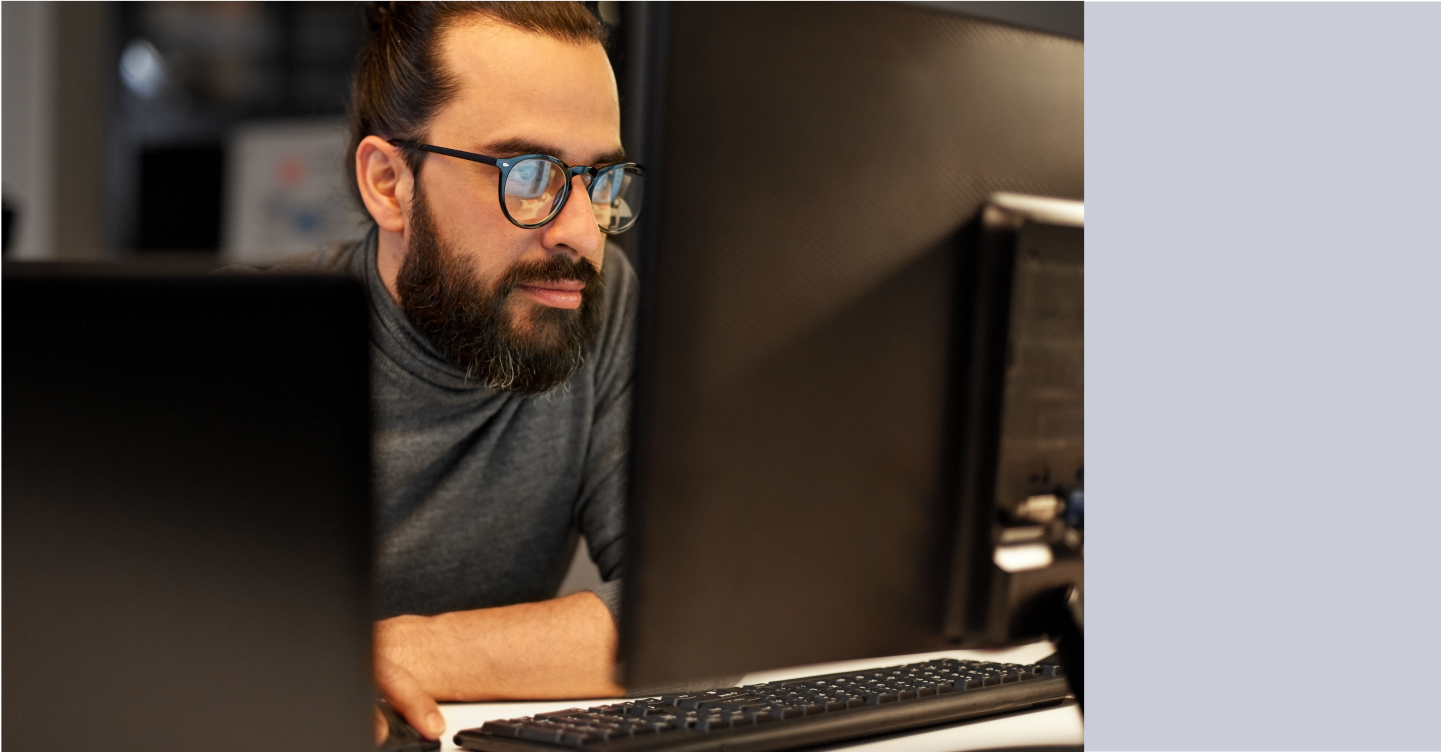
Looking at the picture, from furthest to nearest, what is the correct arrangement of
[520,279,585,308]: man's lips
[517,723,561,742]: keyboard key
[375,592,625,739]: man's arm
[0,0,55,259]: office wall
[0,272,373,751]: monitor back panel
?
[0,0,55,259]: office wall → [520,279,585,308]: man's lips → [375,592,625,739]: man's arm → [517,723,561,742]: keyboard key → [0,272,373,751]: monitor back panel

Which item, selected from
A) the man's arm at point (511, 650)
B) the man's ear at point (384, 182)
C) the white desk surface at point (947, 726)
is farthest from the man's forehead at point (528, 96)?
the white desk surface at point (947, 726)

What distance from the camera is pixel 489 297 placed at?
4.56ft

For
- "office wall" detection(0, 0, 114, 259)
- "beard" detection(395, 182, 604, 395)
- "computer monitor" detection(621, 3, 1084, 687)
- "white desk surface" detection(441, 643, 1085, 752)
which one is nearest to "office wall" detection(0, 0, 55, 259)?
"office wall" detection(0, 0, 114, 259)

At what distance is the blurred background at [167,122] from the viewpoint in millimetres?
3180

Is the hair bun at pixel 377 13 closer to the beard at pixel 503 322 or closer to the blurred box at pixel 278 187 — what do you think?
the beard at pixel 503 322

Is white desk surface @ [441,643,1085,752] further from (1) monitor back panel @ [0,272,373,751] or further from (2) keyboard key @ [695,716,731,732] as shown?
(1) monitor back panel @ [0,272,373,751]

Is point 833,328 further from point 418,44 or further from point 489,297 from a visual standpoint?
point 418,44

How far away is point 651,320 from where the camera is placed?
0.54 m

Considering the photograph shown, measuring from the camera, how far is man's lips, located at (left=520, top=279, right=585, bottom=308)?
1.36 meters

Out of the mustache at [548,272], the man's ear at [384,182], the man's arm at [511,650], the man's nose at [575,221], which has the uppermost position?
the man's ear at [384,182]

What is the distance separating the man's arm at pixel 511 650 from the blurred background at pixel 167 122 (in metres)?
2.37

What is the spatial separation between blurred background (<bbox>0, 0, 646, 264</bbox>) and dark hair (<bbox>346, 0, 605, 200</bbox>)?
1779mm

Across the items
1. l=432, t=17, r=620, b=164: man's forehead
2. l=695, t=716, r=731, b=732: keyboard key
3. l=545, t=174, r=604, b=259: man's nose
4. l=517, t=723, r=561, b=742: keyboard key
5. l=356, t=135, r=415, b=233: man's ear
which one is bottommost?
l=517, t=723, r=561, b=742: keyboard key

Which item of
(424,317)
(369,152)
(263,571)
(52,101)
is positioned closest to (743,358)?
(263,571)
